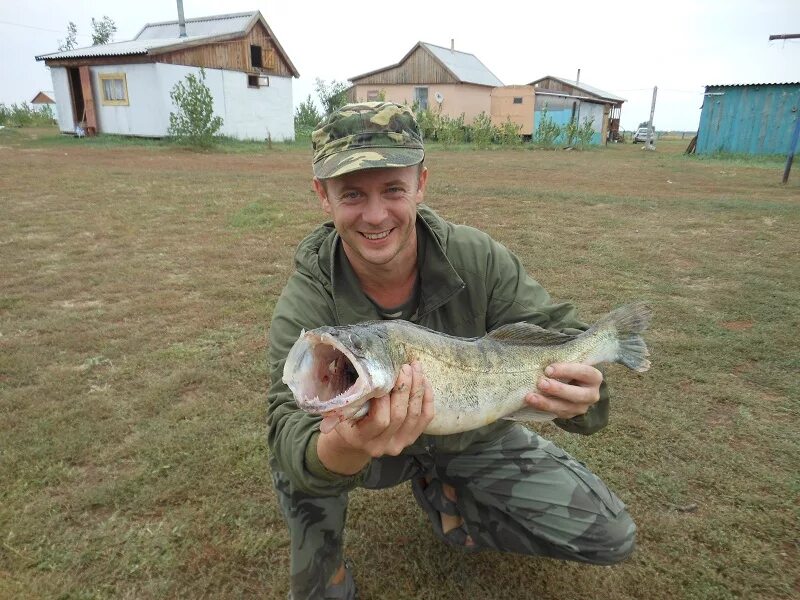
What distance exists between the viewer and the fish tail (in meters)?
2.85

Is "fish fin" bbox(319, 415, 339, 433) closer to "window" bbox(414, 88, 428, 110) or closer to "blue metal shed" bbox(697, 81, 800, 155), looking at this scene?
"blue metal shed" bbox(697, 81, 800, 155)

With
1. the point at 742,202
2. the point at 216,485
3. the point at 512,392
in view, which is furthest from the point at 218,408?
the point at 742,202

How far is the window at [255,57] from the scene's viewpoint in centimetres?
3081

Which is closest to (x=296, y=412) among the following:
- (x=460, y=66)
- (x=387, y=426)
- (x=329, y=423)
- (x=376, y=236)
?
(x=329, y=423)

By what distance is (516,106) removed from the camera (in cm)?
4453

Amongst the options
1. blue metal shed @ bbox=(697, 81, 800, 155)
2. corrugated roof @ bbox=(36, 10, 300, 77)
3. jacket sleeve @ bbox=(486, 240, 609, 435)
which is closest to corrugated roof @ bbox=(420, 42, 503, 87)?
corrugated roof @ bbox=(36, 10, 300, 77)

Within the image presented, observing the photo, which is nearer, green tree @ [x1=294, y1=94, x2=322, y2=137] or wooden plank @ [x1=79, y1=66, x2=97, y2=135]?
wooden plank @ [x1=79, y1=66, x2=97, y2=135]

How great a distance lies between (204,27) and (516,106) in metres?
24.1

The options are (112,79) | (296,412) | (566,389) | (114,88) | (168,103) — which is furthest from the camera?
(114,88)

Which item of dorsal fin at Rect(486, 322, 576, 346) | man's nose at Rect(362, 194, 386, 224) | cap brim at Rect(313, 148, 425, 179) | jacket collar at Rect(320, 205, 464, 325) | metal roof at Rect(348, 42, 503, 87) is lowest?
dorsal fin at Rect(486, 322, 576, 346)

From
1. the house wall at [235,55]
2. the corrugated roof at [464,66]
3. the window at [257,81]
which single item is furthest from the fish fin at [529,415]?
the corrugated roof at [464,66]

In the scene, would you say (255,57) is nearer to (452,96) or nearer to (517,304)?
(452,96)

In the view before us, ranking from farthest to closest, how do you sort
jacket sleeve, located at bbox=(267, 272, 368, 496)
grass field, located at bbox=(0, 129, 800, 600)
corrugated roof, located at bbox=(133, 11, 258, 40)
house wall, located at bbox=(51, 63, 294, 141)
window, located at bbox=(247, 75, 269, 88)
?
window, located at bbox=(247, 75, 269, 88)
corrugated roof, located at bbox=(133, 11, 258, 40)
house wall, located at bbox=(51, 63, 294, 141)
grass field, located at bbox=(0, 129, 800, 600)
jacket sleeve, located at bbox=(267, 272, 368, 496)

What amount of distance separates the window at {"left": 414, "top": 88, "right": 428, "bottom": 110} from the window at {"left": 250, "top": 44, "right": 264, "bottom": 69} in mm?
16391
